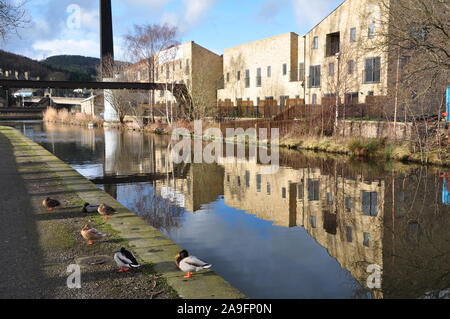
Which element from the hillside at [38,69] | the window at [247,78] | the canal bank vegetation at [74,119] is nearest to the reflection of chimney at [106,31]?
the canal bank vegetation at [74,119]

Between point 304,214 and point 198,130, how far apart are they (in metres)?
27.2

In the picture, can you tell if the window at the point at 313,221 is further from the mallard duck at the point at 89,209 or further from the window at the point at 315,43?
the window at the point at 315,43

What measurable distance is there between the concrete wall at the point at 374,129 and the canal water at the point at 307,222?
298 cm

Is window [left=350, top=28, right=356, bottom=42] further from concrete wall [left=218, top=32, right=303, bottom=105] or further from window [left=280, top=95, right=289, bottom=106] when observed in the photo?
window [left=280, top=95, right=289, bottom=106]

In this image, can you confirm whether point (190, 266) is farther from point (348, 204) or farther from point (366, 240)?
point (348, 204)

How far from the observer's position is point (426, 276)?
7.14 meters

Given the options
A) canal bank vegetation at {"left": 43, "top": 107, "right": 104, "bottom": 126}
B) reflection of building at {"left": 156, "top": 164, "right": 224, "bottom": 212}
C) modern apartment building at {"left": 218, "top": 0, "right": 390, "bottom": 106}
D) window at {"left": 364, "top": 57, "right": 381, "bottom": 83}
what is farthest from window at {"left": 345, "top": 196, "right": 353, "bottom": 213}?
canal bank vegetation at {"left": 43, "top": 107, "right": 104, "bottom": 126}

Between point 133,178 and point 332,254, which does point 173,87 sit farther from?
point 332,254

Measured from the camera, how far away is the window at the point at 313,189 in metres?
13.5

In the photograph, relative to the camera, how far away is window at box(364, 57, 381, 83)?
3462 cm

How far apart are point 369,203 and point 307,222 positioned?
2.90 meters

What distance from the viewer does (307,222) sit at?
35.2 ft

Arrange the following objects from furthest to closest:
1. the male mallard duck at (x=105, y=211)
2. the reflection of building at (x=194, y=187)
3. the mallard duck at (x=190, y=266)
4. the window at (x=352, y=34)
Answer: the window at (x=352, y=34) < the reflection of building at (x=194, y=187) < the male mallard duck at (x=105, y=211) < the mallard duck at (x=190, y=266)
